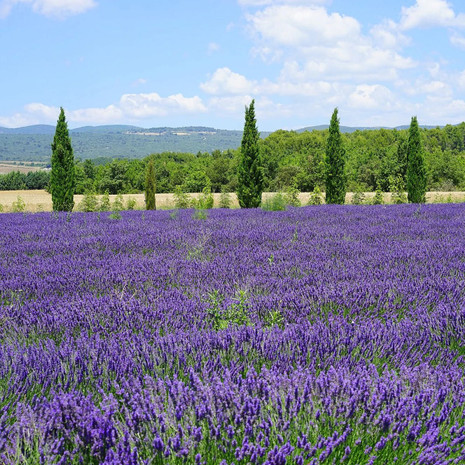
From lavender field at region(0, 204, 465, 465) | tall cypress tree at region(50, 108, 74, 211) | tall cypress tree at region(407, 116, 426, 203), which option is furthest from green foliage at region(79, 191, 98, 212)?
lavender field at region(0, 204, 465, 465)

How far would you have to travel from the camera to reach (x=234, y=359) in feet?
6.27

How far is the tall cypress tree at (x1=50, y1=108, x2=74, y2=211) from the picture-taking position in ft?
58.9

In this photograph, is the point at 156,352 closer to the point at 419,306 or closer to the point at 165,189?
the point at 419,306

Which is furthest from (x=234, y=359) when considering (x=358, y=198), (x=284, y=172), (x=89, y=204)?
(x=284, y=172)

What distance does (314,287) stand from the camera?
3.04m

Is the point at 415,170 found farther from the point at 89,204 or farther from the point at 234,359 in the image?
the point at 234,359

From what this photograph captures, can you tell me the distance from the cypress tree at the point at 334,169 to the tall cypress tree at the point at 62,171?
10.7 metres

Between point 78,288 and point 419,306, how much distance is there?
7.55ft

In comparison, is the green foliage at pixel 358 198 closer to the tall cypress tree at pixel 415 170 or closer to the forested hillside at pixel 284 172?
the tall cypress tree at pixel 415 170

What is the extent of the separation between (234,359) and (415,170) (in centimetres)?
2081

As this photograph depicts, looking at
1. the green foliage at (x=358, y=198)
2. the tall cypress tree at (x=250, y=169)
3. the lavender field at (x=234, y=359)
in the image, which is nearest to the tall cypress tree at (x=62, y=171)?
the tall cypress tree at (x=250, y=169)

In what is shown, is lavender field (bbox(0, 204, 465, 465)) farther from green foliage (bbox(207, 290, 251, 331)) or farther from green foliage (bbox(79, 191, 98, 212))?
green foliage (bbox(79, 191, 98, 212))

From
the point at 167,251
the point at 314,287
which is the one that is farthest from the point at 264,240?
the point at 314,287

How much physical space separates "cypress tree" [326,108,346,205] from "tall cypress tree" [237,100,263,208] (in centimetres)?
316
